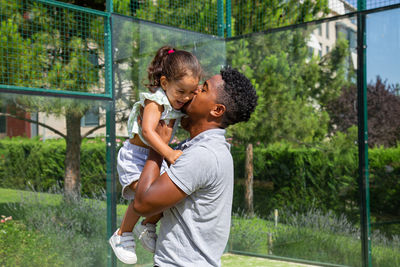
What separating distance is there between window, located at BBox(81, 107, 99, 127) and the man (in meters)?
2.63

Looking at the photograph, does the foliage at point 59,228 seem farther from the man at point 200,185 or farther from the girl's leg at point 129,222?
the man at point 200,185

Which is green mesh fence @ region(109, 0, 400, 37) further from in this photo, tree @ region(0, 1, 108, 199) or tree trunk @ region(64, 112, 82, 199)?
tree trunk @ region(64, 112, 82, 199)

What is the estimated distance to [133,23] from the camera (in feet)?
14.8

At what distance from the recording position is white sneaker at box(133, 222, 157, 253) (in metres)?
1.92

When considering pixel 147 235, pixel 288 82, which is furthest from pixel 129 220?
pixel 288 82

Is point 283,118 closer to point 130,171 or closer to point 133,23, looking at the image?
point 133,23

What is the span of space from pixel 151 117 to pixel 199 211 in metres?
0.49

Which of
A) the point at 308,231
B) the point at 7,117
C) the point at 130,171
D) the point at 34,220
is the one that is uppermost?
the point at 7,117

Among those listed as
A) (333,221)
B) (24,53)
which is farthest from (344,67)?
(24,53)

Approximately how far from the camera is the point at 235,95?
1.72 metres

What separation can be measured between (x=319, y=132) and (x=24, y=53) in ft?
9.59

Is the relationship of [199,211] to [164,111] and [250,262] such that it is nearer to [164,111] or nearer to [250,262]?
[164,111]

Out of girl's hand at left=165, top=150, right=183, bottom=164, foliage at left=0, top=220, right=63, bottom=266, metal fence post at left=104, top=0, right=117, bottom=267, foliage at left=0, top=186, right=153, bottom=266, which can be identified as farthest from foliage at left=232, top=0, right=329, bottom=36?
girl's hand at left=165, top=150, right=183, bottom=164

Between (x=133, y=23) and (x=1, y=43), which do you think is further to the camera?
(x=133, y=23)
